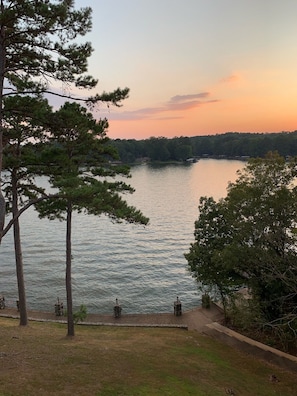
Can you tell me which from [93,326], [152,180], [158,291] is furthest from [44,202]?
[152,180]

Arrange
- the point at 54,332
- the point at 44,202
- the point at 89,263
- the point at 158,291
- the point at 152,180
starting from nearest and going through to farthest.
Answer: the point at 44,202 → the point at 54,332 → the point at 158,291 → the point at 89,263 → the point at 152,180

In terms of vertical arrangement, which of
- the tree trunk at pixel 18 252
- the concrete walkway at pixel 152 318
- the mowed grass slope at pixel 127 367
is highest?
the tree trunk at pixel 18 252

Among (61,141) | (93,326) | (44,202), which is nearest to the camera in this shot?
(61,141)

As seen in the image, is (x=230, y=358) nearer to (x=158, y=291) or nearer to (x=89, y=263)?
(x=158, y=291)

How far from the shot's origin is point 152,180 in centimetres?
10475

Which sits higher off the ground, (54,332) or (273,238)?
(273,238)

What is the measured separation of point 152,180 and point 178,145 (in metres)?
69.3

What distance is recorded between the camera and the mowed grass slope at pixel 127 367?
32.9ft

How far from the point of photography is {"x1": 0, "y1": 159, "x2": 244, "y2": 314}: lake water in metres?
28.1

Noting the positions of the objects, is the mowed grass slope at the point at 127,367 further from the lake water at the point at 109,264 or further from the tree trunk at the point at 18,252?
the lake water at the point at 109,264

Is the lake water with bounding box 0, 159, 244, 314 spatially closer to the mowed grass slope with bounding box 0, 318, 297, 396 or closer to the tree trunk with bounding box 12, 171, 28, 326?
the tree trunk with bounding box 12, 171, 28, 326

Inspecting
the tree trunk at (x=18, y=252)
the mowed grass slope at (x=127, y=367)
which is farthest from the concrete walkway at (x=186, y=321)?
the tree trunk at (x=18, y=252)

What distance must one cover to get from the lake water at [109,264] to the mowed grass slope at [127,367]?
9.98 metres

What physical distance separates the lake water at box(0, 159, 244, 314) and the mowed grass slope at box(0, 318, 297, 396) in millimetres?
9983
